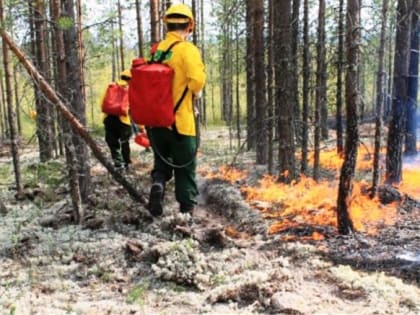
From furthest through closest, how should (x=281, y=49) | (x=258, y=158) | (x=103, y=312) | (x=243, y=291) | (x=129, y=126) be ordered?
(x=258, y=158) < (x=129, y=126) < (x=281, y=49) < (x=243, y=291) < (x=103, y=312)

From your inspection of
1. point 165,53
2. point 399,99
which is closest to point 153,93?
point 165,53

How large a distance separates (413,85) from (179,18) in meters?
7.86

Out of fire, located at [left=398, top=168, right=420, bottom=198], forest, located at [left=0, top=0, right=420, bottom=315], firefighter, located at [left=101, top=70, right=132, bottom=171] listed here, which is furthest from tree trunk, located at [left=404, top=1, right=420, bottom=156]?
firefighter, located at [left=101, top=70, right=132, bottom=171]

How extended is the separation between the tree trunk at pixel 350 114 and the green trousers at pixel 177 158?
6.64 feet

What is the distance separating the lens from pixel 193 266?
492 cm

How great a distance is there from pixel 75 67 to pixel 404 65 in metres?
6.39

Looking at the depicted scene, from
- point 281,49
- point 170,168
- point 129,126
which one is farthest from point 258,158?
point 170,168

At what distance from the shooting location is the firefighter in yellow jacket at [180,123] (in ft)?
20.0

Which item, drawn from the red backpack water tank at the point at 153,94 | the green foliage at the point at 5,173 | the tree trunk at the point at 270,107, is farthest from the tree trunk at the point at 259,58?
the green foliage at the point at 5,173

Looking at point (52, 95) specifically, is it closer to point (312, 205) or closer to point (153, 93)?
point (153, 93)

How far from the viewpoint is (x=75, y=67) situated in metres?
6.95

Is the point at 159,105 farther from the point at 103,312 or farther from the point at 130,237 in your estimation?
the point at 103,312

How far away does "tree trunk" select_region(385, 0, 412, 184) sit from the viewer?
370 inches

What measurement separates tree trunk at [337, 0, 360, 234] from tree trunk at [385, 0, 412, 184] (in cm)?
408
